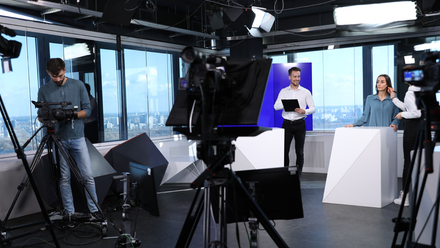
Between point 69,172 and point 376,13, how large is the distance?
4.97m

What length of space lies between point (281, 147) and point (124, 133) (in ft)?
8.33

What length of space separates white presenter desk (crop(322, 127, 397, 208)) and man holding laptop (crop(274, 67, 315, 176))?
2.90 feet

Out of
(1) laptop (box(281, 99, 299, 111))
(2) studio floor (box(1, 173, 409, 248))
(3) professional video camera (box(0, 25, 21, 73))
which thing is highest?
(3) professional video camera (box(0, 25, 21, 73))

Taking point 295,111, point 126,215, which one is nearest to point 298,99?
point 295,111

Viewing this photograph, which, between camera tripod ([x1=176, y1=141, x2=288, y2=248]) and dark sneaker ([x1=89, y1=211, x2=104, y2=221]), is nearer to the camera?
camera tripod ([x1=176, y1=141, x2=288, y2=248])

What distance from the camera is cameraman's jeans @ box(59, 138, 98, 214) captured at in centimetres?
350

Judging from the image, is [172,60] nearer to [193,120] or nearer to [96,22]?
[96,22]

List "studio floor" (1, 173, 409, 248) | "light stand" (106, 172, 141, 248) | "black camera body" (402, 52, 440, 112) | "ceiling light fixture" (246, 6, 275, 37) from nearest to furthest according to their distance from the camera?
"black camera body" (402, 52, 440, 112), "light stand" (106, 172, 141, 248), "studio floor" (1, 173, 409, 248), "ceiling light fixture" (246, 6, 275, 37)

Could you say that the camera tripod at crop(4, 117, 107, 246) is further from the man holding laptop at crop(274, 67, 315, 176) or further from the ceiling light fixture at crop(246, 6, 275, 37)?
the ceiling light fixture at crop(246, 6, 275, 37)

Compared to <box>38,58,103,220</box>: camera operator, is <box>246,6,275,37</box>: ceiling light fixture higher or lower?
higher

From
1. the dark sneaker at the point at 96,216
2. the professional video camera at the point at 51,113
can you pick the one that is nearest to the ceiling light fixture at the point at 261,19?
the professional video camera at the point at 51,113

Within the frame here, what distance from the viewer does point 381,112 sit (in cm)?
451

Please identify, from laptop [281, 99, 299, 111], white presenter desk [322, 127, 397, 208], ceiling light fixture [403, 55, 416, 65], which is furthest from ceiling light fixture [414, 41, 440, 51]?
laptop [281, 99, 299, 111]

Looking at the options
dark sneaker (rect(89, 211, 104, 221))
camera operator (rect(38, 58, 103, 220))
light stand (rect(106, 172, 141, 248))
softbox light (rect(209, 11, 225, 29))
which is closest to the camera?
light stand (rect(106, 172, 141, 248))
